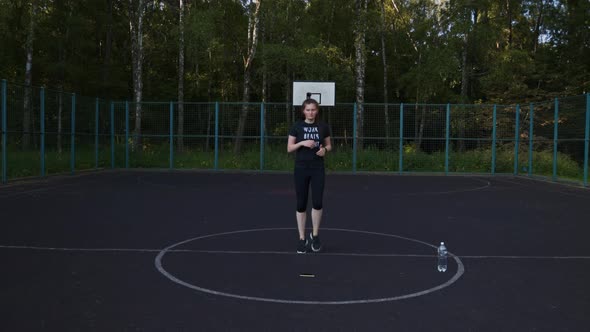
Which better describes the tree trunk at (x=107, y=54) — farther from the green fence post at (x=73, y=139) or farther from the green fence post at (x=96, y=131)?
the green fence post at (x=73, y=139)

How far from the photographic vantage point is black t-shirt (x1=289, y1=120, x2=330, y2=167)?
19.1 feet

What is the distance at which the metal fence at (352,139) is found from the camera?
60.0 feet

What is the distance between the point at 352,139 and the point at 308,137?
14287 mm

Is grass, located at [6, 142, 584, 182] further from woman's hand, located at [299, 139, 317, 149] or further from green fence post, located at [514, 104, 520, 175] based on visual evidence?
woman's hand, located at [299, 139, 317, 149]

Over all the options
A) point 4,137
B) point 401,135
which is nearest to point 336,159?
point 401,135

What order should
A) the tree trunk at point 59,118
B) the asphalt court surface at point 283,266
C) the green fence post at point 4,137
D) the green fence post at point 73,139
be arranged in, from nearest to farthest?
the asphalt court surface at point 283,266
the green fence post at point 4,137
the tree trunk at point 59,118
the green fence post at point 73,139

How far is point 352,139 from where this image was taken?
20.0 meters

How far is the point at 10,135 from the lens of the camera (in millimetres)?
13102

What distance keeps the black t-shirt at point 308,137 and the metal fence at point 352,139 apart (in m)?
13.2


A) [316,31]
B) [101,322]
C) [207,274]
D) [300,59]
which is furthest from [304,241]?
[316,31]

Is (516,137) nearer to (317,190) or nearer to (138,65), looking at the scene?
(317,190)

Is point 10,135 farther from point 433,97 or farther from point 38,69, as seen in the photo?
point 433,97

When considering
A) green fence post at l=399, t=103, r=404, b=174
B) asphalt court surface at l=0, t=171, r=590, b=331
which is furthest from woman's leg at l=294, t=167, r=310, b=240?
green fence post at l=399, t=103, r=404, b=174

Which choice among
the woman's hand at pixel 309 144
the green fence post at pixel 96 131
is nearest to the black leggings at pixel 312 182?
the woman's hand at pixel 309 144
